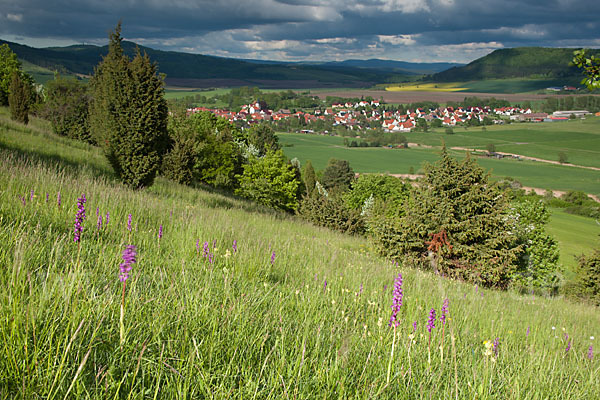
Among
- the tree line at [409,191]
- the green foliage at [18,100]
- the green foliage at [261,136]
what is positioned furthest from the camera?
the green foliage at [261,136]

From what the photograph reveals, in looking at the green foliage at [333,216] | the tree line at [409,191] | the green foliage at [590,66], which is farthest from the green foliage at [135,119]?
the green foliage at [333,216]

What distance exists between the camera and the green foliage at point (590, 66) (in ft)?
25.9

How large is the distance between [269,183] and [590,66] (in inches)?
1658

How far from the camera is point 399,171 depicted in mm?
94875

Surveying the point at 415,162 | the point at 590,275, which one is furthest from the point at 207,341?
the point at 415,162

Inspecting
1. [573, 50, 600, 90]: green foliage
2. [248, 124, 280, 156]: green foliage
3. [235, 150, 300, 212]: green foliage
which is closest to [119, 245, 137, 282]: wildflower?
[573, 50, 600, 90]: green foliage

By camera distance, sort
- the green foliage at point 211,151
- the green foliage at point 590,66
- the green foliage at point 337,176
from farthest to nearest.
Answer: the green foliage at point 337,176, the green foliage at point 211,151, the green foliage at point 590,66

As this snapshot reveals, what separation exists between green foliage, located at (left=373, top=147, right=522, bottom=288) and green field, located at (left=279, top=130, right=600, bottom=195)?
166 feet

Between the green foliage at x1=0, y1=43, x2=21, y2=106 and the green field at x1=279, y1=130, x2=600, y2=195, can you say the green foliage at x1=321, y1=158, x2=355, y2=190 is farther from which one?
the green foliage at x1=0, y1=43, x2=21, y2=106

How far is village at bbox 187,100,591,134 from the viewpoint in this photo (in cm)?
16712

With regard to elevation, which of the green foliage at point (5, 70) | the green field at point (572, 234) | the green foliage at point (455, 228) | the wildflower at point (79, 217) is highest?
the green foliage at point (5, 70)

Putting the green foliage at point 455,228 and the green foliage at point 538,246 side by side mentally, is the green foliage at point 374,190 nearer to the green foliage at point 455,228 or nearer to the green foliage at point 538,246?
the green foliage at point 538,246

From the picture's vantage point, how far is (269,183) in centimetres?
4894

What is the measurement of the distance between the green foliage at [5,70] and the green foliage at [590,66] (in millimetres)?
50018
